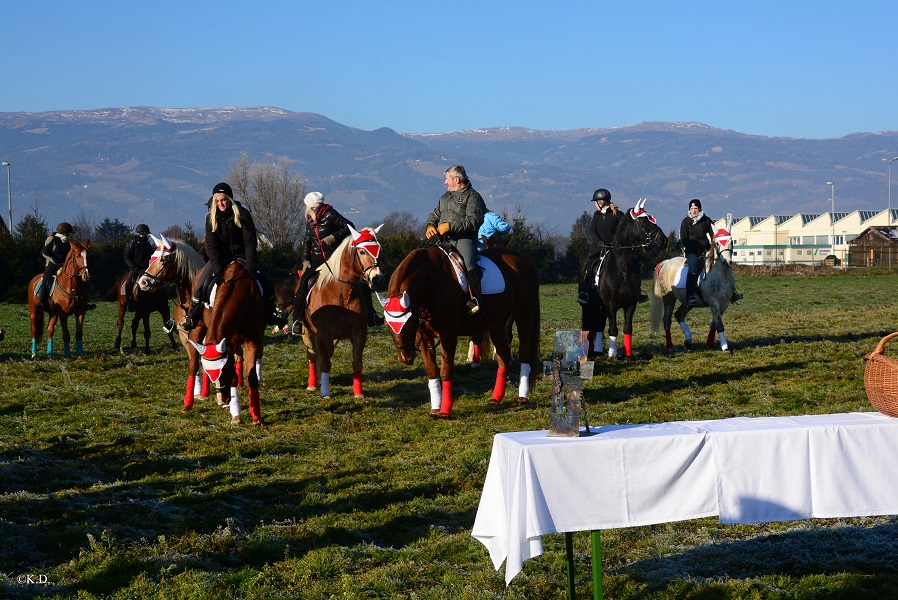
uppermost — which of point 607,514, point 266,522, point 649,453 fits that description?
point 649,453

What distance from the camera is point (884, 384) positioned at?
5.73 m

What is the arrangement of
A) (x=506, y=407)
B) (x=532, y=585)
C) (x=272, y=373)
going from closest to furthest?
(x=532, y=585)
(x=506, y=407)
(x=272, y=373)

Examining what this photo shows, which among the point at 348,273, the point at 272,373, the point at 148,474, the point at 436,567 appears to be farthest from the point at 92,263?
the point at 436,567

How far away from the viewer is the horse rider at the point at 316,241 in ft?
43.0

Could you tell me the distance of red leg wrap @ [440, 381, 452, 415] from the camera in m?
11.8

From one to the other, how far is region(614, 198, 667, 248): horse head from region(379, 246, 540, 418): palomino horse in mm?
3202

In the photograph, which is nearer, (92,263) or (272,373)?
(272,373)

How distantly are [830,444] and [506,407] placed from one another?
6.93 meters

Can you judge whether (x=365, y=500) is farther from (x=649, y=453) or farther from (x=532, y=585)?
(x=649, y=453)

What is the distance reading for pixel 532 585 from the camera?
6.02 meters

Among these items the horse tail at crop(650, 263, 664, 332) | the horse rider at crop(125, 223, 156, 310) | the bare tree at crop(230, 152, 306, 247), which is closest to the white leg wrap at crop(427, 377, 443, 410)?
the horse tail at crop(650, 263, 664, 332)

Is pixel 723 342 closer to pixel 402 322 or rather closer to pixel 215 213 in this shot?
pixel 402 322

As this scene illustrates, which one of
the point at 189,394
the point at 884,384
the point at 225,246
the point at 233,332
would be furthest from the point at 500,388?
the point at 884,384

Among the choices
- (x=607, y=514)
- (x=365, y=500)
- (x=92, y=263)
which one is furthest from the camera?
(x=92, y=263)
